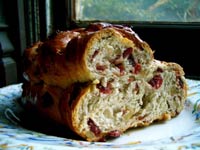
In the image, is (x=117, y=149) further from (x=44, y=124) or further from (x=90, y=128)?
(x=44, y=124)

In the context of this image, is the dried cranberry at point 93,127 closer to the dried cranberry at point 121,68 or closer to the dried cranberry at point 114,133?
the dried cranberry at point 114,133

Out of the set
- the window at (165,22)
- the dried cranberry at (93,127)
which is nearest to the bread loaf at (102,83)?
the dried cranberry at (93,127)

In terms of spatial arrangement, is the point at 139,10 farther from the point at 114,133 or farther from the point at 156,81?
the point at 114,133

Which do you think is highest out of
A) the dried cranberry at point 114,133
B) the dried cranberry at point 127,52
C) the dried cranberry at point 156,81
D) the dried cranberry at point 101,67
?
the dried cranberry at point 127,52

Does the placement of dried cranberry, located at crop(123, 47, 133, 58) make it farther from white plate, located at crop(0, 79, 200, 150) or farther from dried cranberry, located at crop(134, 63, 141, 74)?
white plate, located at crop(0, 79, 200, 150)

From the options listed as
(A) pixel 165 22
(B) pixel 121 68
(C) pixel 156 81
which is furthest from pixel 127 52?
(A) pixel 165 22

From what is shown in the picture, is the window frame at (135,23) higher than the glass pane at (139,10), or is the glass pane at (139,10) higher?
the glass pane at (139,10)

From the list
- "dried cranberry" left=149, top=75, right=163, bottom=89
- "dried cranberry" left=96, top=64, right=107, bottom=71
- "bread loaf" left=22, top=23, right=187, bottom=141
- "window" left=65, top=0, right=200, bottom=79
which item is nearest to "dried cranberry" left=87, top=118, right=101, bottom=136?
"bread loaf" left=22, top=23, right=187, bottom=141

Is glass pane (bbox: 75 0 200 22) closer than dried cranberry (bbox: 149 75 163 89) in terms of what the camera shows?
No
